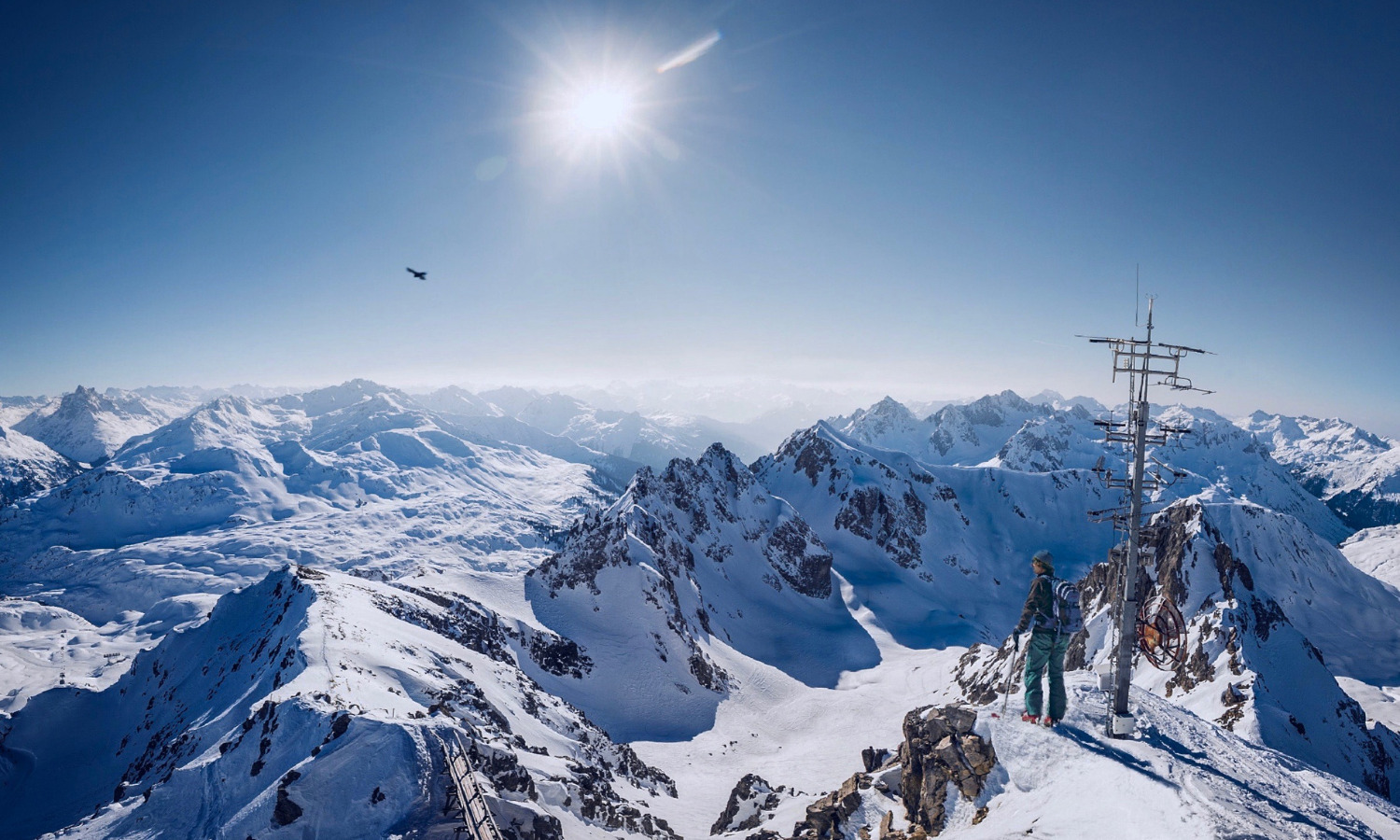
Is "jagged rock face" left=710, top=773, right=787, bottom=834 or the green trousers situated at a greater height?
the green trousers

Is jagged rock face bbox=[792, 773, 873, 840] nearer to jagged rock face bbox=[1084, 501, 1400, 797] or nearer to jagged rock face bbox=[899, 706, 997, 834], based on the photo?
jagged rock face bbox=[899, 706, 997, 834]

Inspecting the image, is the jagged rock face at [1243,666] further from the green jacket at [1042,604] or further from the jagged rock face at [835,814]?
the jagged rock face at [835,814]

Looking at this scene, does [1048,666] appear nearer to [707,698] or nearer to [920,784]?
[920,784]

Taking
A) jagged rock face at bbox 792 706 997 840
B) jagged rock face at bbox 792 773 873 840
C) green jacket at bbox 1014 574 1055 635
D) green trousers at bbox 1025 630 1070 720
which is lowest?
jagged rock face at bbox 792 773 873 840

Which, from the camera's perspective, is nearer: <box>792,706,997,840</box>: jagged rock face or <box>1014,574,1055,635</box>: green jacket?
<box>1014,574,1055,635</box>: green jacket

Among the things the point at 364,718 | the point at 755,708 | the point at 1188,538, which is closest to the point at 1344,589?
the point at 1188,538

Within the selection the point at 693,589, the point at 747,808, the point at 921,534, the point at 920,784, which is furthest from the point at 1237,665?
the point at 921,534

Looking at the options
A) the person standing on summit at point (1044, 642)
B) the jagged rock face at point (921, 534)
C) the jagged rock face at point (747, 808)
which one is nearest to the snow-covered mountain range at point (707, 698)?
the jagged rock face at point (747, 808)

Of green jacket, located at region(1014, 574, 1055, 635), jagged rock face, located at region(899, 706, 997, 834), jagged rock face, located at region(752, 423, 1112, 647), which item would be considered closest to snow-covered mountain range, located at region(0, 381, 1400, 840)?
jagged rock face, located at region(899, 706, 997, 834)

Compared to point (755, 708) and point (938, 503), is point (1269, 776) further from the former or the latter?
point (938, 503)
